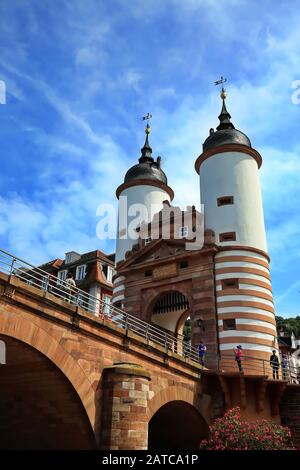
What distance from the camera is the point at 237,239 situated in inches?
1141

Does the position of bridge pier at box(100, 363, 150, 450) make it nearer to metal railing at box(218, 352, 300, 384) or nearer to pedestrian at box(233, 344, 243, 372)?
pedestrian at box(233, 344, 243, 372)

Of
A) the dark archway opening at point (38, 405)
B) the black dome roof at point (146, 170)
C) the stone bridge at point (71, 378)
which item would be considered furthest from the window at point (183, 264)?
the dark archway opening at point (38, 405)

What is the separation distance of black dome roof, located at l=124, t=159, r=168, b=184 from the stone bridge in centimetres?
1909

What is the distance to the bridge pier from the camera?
1625 cm

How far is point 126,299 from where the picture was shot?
31.9 m

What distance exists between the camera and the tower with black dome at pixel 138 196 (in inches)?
1409

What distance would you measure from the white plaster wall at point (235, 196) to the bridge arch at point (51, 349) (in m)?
15.1

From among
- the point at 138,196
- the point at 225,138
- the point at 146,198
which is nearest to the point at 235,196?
the point at 225,138

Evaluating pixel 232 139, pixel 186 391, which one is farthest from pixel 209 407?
pixel 232 139

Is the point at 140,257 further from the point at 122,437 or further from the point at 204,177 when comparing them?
the point at 122,437

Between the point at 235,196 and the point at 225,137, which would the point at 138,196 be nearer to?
the point at 225,137

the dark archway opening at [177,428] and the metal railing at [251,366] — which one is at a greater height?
the metal railing at [251,366]

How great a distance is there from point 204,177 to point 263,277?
849 cm

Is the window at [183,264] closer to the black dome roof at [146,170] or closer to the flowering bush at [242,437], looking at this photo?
the black dome roof at [146,170]
